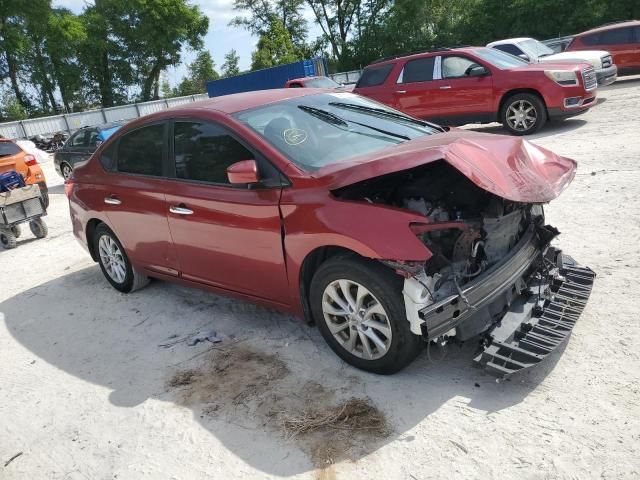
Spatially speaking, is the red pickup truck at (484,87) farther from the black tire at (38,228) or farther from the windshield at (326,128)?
the black tire at (38,228)

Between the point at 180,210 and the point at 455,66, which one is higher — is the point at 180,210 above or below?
below

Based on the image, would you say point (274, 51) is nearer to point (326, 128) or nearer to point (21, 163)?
point (21, 163)

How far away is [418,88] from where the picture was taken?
11.6 m

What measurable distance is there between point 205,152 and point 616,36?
1519cm

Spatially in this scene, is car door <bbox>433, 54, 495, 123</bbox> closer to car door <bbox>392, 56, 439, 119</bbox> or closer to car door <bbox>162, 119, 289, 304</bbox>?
car door <bbox>392, 56, 439, 119</bbox>

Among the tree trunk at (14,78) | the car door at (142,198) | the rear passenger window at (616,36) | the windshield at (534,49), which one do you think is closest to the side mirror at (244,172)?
the car door at (142,198)

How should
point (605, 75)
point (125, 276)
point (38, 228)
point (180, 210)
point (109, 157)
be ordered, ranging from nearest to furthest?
point (180, 210) → point (109, 157) → point (125, 276) → point (38, 228) → point (605, 75)

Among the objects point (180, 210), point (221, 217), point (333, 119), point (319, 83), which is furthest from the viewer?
point (319, 83)

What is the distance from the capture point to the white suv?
1229 cm

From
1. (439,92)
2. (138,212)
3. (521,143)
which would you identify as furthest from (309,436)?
(439,92)

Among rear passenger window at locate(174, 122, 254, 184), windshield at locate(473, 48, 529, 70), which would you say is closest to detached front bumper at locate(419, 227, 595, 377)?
rear passenger window at locate(174, 122, 254, 184)

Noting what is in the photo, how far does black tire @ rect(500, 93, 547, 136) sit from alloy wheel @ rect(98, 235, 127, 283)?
319 inches

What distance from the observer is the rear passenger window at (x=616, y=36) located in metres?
15.1

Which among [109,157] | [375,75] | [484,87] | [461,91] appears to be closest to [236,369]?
[109,157]
